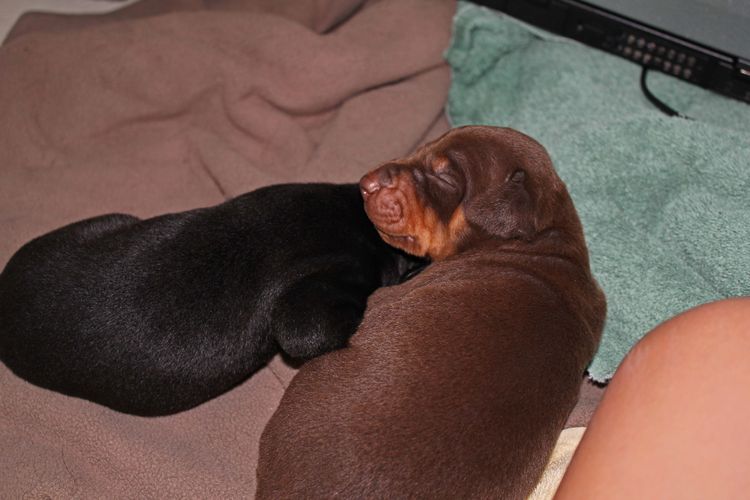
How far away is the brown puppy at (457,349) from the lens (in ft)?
7.23

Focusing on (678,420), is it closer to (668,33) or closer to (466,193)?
(466,193)

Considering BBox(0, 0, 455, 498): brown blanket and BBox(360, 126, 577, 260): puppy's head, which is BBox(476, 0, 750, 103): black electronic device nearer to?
BBox(0, 0, 455, 498): brown blanket

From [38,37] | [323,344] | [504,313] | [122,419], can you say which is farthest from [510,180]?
[38,37]

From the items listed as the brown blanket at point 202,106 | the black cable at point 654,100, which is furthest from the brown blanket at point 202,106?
the black cable at point 654,100

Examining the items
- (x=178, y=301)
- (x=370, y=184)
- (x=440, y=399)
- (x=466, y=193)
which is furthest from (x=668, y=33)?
(x=178, y=301)

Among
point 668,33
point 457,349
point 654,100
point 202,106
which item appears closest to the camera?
point 457,349

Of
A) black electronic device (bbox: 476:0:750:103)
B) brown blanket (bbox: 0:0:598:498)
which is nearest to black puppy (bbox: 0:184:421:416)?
brown blanket (bbox: 0:0:598:498)

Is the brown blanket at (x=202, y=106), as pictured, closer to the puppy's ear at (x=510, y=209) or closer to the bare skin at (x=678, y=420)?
the puppy's ear at (x=510, y=209)

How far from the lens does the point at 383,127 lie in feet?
12.2

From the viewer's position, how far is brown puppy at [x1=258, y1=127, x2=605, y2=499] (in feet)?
7.23

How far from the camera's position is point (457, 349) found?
2.39 m

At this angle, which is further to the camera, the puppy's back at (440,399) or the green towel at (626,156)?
the green towel at (626,156)

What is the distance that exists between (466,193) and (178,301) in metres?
1.00

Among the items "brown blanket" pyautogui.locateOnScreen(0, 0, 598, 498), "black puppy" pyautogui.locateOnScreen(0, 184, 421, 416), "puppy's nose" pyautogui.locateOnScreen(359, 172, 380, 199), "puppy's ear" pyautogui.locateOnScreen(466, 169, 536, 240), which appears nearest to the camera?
"black puppy" pyautogui.locateOnScreen(0, 184, 421, 416)
